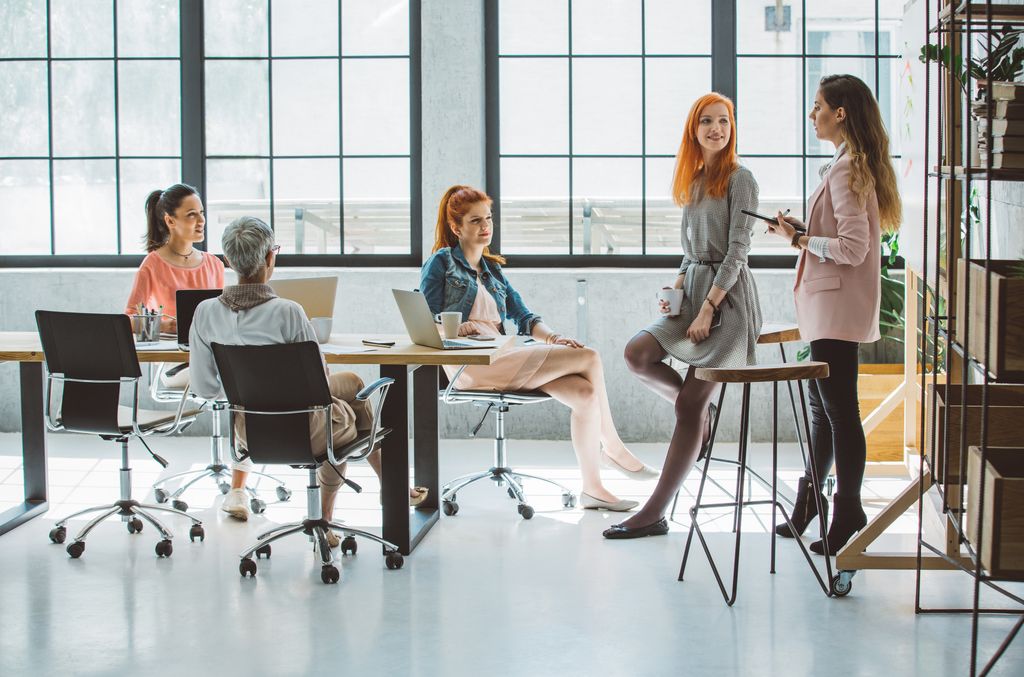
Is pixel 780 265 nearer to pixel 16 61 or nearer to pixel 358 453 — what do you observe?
pixel 358 453

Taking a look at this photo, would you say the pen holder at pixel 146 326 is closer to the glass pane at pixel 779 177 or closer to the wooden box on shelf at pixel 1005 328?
the wooden box on shelf at pixel 1005 328

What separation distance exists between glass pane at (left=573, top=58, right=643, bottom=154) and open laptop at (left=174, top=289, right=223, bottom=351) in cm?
289

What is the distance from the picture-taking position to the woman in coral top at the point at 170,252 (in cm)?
511

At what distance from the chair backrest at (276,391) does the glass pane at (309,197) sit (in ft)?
10.0

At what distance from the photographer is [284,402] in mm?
3602

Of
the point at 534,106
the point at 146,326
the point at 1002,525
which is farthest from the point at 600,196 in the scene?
the point at 1002,525

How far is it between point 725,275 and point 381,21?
329 centimetres

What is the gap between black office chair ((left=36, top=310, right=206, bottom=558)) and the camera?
12.9ft

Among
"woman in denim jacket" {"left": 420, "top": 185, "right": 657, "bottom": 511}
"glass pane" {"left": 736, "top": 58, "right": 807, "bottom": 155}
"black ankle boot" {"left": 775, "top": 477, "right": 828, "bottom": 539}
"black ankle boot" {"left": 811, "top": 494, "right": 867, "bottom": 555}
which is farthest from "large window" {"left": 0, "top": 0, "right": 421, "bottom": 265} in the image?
"black ankle boot" {"left": 811, "top": 494, "right": 867, "bottom": 555}

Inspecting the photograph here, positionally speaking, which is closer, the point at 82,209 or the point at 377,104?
the point at 377,104

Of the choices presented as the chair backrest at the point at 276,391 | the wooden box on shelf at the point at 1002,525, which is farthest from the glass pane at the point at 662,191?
the wooden box on shelf at the point at 1002,525

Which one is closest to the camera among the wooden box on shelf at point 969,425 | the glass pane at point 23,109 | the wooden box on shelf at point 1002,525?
the wooden box on shelf at point 1002,525

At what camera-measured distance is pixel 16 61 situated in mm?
6797

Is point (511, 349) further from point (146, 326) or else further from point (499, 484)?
point (146, 326)
